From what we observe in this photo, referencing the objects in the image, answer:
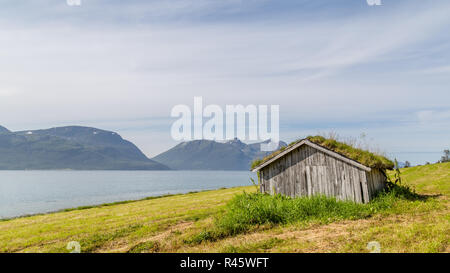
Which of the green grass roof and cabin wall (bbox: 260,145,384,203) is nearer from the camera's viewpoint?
cabin wall (bbox: 260,145,384,203)

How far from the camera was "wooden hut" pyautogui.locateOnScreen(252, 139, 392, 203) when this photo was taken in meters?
18.4

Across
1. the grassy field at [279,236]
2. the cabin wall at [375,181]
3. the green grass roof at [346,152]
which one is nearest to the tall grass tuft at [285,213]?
the grassy field at [279,236]

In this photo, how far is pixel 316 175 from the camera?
19.5 m

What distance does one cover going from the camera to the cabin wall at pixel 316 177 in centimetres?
1839

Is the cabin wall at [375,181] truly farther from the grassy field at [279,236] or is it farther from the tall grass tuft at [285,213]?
the grassy field at [279,236]

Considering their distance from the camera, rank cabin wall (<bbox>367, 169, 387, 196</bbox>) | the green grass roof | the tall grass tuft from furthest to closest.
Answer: cabin wall (<bbox>367, 169, 387, 196</bbox>), the green grass roof, the tall grass tuft

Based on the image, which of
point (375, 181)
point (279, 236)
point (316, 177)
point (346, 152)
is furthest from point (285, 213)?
point (375, 181)

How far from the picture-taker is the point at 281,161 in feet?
68.3

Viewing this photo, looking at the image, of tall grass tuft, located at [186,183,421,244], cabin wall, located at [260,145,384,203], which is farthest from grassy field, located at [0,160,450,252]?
cabin wall, located at [260,145,384,203]

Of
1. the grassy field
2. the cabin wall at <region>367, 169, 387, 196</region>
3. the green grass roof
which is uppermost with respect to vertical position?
the green grass roof

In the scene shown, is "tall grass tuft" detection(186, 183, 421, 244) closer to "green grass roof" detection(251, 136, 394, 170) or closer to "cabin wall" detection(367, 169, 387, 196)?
"cabin wall" detection(367, 169, 387, 196)

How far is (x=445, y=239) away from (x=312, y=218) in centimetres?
594

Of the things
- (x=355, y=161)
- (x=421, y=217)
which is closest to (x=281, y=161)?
(x=355, y=161)
